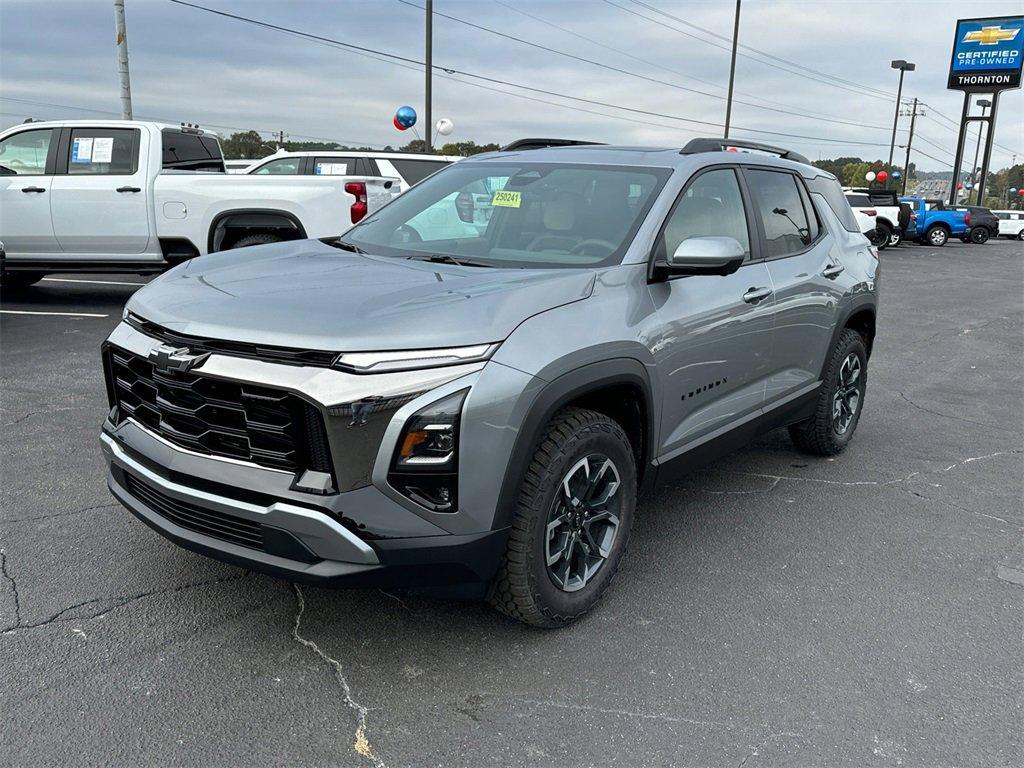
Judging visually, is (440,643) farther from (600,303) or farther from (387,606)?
(600,303)

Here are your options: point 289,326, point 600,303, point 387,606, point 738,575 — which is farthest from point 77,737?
point 738,575

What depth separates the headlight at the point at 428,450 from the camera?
2.54 metres

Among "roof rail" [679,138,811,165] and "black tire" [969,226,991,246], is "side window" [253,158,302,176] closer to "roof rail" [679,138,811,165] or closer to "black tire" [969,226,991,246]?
"roof rail" [679,138,811,165]

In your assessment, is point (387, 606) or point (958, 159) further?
point (958, 159)

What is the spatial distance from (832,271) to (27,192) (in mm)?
8632

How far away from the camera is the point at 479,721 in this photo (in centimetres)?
264

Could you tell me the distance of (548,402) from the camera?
280cm

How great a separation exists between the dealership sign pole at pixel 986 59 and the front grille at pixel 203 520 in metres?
53.7

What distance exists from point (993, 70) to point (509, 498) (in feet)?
179

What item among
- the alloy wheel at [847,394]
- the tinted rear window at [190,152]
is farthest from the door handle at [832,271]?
the tinted rear window at [190,152]

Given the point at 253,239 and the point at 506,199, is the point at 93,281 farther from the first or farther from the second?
the point at 506,199

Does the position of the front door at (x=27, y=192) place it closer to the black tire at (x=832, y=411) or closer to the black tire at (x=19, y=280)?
the black tire at (x=19, y=280)

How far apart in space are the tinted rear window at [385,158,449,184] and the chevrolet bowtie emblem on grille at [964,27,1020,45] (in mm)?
46239

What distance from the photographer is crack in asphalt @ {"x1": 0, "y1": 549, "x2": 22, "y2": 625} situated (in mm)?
3145
